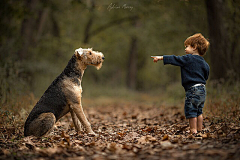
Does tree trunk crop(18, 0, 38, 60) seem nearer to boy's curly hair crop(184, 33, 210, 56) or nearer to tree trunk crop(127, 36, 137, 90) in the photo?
boy's curly hair crop(184, 33, 210, 56)

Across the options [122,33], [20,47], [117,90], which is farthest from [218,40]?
[122,33]

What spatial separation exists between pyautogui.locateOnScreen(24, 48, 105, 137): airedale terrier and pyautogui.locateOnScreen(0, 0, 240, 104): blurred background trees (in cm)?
162

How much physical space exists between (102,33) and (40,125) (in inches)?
814

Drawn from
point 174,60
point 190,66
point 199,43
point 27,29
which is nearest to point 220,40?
point 199,43

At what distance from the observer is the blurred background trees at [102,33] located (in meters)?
7.99

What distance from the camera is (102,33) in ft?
79.6

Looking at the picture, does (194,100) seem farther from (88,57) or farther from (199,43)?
(88,57)

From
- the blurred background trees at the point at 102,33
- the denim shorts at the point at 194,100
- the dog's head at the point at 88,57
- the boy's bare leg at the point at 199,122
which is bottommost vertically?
the boy's bare leg at the point at 199,122

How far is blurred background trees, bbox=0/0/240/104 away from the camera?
7992 millimetres

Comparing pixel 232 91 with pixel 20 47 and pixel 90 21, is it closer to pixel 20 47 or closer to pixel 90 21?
pixel 20 47

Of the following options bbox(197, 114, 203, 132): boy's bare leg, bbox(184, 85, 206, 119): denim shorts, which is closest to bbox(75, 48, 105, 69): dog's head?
bbox(184, 85, 206, 119): denim shorts

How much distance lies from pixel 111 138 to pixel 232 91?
12.5 feet

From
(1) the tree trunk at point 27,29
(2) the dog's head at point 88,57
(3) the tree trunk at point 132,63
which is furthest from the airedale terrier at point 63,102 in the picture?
(3) the tree trunk at point 132,63

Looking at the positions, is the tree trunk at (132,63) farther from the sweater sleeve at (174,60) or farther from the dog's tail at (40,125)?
the dog's tail at (40,125)
